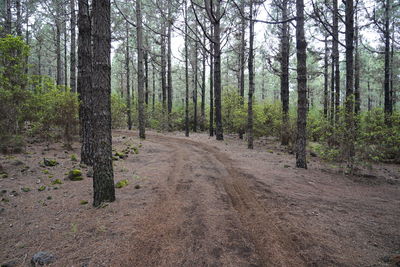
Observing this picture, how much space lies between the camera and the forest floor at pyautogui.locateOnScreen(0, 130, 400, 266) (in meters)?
2.57

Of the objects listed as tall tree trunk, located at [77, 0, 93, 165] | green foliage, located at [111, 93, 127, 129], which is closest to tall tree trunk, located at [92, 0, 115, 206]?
tall tree trunk, located at [77, 0, 93, 165]

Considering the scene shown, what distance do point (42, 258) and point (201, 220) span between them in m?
2.10

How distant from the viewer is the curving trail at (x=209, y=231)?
2510mm

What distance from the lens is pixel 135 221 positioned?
11.1 ft

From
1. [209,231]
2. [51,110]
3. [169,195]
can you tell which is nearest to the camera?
[209,231]

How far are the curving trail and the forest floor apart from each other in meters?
0.01

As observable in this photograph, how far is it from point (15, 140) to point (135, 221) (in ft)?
18.6

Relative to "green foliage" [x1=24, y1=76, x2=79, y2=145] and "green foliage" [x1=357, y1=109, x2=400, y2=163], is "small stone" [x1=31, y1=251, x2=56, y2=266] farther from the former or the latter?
"green foliage" [x1=357, y1=109, x2=400, y2=163]

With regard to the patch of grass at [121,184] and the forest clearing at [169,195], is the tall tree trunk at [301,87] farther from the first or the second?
the patch of grass at [121,184]

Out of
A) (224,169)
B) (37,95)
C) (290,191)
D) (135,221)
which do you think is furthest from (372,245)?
(37,95)

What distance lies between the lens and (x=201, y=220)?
11.2 ft

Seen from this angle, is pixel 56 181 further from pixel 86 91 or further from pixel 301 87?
pixel 301 87

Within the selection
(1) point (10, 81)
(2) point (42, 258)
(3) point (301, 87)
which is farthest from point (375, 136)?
(1) point (10, 81)

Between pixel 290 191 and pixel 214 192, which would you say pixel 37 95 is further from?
pixel 290 191
